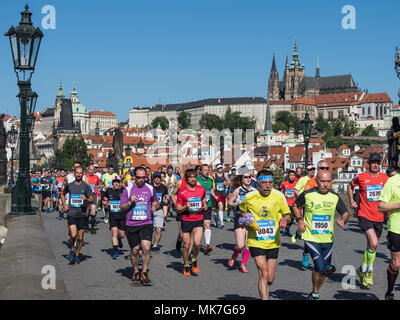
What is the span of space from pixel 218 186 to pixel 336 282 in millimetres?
9790

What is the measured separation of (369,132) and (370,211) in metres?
184

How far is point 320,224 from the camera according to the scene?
783cm

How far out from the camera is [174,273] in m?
10.0

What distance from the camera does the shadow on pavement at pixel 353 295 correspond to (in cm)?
799

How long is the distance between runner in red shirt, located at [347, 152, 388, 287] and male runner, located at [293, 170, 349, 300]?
4.85 feet

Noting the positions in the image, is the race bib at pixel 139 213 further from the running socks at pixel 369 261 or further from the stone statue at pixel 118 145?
the stone statue at pixel 118 145

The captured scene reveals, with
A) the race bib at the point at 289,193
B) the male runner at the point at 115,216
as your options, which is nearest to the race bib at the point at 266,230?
the male runner at the point at 115,216

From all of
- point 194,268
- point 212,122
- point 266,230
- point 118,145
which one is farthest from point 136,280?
point 212,122

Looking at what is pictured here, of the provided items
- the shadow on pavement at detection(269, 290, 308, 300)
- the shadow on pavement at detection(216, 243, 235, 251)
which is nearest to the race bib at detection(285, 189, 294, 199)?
the shadow on pavement at detection(216, 243, 235, 251)

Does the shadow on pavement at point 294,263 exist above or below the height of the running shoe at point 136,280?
below

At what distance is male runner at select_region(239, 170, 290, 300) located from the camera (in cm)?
721

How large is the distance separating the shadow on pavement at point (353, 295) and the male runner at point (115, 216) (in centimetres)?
463
